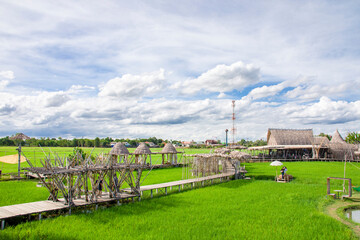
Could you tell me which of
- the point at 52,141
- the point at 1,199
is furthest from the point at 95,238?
the point at 52,141

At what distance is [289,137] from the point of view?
43.4 m

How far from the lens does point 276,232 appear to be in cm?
732

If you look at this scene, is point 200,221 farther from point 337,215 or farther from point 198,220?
point 337,215

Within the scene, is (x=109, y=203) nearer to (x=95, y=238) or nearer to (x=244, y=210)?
(x=95, y=238)

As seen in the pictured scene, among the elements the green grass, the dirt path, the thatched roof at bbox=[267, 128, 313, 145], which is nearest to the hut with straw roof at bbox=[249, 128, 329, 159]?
the thatched roof at bbox=[267, 128, 313, 145]

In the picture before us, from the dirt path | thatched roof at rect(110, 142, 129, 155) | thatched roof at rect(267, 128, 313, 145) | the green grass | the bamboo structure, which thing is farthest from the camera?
thatched roof at rect(267, 128, 313, 145)

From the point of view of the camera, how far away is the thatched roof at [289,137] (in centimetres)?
4269

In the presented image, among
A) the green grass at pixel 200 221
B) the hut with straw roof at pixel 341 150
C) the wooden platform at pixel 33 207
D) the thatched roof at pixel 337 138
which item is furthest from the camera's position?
the thatched roof at pixel 337 138

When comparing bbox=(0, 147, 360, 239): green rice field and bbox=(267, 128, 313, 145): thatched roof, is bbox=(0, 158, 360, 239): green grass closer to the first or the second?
bbox=(0, 147, 360, 239): green rice field

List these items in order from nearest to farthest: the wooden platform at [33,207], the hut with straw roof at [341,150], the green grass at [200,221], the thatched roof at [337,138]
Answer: the green grass at [200,221]
the wooden platform at [33,207]
the hut with straw roof at [341,150]
the thatched roof at [337,138]

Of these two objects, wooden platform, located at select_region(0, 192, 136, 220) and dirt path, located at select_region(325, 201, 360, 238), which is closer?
wooden platform, located at select_region(0, 192, 136, 220)

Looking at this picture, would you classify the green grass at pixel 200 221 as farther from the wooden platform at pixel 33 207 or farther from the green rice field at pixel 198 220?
the wooden platform at pixel 33 207

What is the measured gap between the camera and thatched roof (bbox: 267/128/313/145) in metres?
42.7

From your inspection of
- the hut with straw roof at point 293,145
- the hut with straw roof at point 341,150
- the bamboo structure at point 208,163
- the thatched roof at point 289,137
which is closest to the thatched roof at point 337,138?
the hut with straw roof at point 293,145
